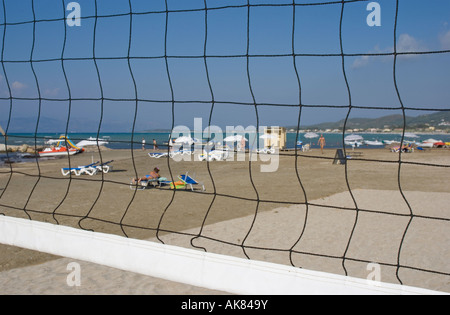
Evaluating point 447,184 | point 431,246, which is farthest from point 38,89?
point 447,184

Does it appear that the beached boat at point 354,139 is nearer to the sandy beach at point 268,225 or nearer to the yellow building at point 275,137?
the yellow building at point 275,137

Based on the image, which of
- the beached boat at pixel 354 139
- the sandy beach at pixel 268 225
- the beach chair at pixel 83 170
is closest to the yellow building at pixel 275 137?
the beached boat at pixel 354 139

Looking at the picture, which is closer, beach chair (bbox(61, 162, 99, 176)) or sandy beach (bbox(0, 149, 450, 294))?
sandy beach (bbox(0, 149, 450, 294))

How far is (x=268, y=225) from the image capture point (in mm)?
4758

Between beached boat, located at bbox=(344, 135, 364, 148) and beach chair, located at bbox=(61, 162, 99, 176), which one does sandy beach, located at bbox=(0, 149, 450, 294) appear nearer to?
beach chair, located at bbox=(61, 162, 99, 176)

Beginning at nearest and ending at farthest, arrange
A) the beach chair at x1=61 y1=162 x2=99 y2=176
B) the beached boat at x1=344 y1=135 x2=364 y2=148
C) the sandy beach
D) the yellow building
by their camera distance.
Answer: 1. the sandy beach
2. the beach chair at x1=61 y1=162 x2=99 y2=176
3. the yellow building
4. the beached boat at x1=344 y1=135 x2=364 y2=148

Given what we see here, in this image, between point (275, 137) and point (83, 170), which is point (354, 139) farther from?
point (83, 170)

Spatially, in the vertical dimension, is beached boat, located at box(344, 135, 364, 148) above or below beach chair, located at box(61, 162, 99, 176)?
above

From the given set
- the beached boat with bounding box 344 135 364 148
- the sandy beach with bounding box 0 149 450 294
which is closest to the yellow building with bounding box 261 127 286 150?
the beached boat with bounding box 344 135 364 148

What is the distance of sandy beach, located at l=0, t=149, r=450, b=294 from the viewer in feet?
9.29

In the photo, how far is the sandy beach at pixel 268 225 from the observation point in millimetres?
2830

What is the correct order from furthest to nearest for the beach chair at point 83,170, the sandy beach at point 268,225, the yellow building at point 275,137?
1. the yellow building at point 275,137
2. the beach chair at point 83,170
3. the sandy beach at point 268,225

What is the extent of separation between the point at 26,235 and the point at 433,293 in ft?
9.23

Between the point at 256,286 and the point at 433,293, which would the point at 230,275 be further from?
the point at 433,293
